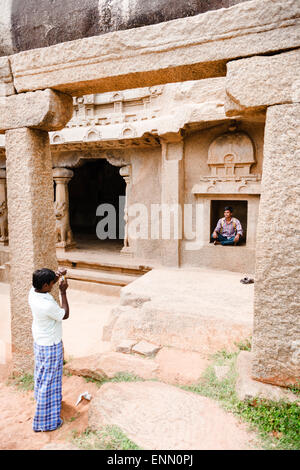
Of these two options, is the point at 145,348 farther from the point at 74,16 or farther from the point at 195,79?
the point at 74,16

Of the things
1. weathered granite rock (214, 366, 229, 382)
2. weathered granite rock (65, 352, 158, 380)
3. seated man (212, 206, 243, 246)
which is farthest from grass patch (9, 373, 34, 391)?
seated man (212, 206, 243, 246)

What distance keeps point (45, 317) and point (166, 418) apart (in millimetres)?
1101

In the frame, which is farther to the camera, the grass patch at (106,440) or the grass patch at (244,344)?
the grass patch at (244,344)

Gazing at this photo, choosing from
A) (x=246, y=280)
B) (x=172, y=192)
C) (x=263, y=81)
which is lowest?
(x=246, y=280)

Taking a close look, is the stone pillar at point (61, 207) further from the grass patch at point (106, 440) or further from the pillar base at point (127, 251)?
the grass patch at point (106, 440)

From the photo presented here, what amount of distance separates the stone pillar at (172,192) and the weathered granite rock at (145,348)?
9.78ft

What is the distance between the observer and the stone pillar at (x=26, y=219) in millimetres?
2838

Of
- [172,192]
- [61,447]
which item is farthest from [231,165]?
[61,447]

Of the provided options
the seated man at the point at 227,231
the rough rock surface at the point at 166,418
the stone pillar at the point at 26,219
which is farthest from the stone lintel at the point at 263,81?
the seated man at the point at 227,231

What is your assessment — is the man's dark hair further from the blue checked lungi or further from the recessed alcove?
the recessed alcove

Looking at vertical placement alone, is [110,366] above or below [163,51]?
below

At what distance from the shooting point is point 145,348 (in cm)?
349

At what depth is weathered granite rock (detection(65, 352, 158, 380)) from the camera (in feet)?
9.46
